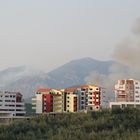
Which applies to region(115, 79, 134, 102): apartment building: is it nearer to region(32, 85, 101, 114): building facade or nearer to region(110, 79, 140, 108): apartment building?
region(110, 79, 140, 108): apartment building

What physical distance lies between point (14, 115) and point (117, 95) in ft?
36.4

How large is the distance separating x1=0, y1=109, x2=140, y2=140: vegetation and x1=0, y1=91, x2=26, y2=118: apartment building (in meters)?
12.6

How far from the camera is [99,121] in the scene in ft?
93.7

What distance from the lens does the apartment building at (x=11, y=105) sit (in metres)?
44.2

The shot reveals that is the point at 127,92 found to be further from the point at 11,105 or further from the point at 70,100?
the point at 11,105

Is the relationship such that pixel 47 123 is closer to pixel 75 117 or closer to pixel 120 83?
pixel 75 117

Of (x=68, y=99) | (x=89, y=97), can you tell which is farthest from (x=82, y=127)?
(x=89, y=97)

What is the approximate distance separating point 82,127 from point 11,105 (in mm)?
18957

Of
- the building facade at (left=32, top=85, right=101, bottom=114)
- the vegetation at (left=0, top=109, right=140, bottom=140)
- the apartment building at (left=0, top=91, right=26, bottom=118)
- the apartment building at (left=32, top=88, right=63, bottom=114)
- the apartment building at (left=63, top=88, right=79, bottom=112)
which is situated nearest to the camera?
the vegetation at (left=0, top=109, right=140, bottom=140)

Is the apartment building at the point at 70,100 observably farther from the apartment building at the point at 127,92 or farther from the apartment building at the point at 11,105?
the apartment building at the point at 11,105

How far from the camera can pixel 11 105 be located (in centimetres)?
4531

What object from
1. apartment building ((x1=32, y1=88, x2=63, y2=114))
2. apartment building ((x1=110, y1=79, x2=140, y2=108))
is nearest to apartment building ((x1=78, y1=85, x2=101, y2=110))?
apartment building ((x1=110, y1=79, x2=140, y2=108))

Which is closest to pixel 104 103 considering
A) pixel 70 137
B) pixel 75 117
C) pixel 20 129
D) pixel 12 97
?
pixel 12 97

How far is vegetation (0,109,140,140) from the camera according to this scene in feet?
81.0
